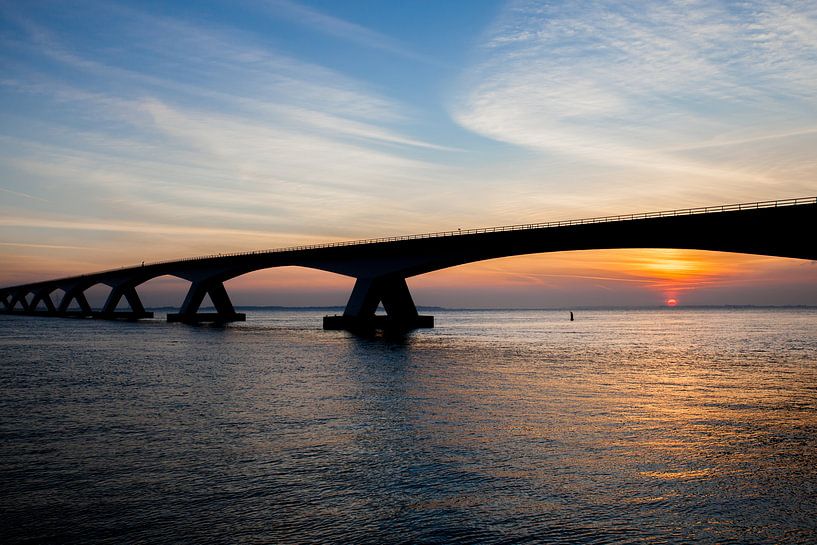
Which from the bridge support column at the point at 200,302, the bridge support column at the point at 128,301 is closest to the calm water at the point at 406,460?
the bridge support column at the point at 200,302

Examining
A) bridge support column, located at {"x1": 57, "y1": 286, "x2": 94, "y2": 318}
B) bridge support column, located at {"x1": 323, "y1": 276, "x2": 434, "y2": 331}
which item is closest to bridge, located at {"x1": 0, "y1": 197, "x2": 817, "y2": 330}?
bridge support column, located at {"x1": 323, "y1": 276, "x2": 434, "y2": 331}

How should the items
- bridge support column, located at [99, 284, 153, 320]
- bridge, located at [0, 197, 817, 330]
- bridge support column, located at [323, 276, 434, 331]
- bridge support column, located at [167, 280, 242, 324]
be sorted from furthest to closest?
bridge support column, located at [99, 284, 153, 320], bridge support column, located at [167, 280, 242, 324], bridge support column, located at [323, 276, 434, 331], bridge, located at [0, 197, 817, 330]

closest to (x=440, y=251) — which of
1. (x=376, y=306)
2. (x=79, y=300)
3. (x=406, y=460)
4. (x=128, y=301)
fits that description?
(x=376, y=306)

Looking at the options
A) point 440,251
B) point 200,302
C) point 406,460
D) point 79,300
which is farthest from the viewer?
point 79,300

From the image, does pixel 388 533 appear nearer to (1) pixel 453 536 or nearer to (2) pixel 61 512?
(1) pixel 453 536

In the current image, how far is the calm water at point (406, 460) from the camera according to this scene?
1112 centimetres

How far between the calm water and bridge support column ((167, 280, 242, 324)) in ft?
302

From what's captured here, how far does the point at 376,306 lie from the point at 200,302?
168 feet

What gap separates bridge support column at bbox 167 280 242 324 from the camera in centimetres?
12394

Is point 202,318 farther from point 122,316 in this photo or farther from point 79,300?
point 79,300

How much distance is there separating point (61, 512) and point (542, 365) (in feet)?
113

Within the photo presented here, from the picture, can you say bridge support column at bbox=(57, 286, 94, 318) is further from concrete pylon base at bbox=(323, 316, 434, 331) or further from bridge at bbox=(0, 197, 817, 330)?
concrete pylon base at bbox=(323, 316, 434, 331)

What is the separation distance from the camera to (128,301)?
154 metres

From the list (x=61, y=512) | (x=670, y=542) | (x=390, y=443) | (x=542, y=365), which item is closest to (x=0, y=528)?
(x=61, y=512)
